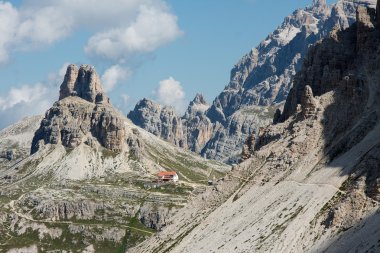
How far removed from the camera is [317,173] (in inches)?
5600

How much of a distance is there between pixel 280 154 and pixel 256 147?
79.6 feet

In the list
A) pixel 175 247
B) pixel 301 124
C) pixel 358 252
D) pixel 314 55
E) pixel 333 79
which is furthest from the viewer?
pixel 314 55

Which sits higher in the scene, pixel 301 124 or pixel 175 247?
pixel 301 124

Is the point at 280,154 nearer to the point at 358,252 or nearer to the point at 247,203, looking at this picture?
the point at 247,203

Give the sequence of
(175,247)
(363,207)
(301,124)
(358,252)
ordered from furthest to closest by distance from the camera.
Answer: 1. (301,124)
2. (175,247)
3. (363,207)
4. (358,252)

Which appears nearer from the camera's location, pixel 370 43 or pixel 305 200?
pixel 305 200

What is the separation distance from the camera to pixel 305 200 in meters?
134

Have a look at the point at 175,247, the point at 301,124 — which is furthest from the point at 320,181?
the point at 175,247

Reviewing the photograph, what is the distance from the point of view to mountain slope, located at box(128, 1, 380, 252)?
118 metres

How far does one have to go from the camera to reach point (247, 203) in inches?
5935

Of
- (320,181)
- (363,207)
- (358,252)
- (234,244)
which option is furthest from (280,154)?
(358,252)

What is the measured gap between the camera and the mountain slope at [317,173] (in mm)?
117938

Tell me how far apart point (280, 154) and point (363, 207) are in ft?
142

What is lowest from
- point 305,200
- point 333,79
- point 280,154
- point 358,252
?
point 358,252
